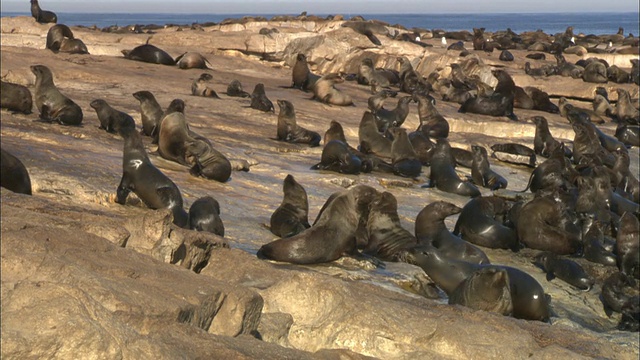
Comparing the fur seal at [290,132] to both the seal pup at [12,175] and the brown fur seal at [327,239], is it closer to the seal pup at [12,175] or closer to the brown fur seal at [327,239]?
the brown fur seal at [327,239]

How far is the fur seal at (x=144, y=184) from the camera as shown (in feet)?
31.3

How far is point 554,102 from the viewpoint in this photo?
96.3ft

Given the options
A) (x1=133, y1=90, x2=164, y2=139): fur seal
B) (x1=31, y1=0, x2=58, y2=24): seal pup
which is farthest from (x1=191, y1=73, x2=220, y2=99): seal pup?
(x1=31, y1=0, x2=58, y2=24): seal pup

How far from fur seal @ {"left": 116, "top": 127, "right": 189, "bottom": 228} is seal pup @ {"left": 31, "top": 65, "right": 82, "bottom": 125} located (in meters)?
4.03

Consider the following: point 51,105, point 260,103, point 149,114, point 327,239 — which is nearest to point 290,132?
point 260,103

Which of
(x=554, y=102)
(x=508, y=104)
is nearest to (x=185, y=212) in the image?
(x=508, y=104)

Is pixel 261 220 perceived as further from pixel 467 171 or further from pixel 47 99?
pixel 467 171

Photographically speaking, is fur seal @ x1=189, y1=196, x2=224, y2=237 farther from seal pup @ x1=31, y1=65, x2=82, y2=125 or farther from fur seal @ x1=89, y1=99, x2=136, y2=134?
seal pup @ x1=31, y1=65, x2=82, y2=125

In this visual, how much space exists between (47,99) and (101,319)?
10.7 m

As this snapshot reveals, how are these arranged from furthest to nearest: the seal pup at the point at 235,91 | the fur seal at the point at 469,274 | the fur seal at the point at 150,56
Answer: the fur seal at the point at 150,56 < the seal pup at the point at 235,91 < the fur seal at the point at 469,274

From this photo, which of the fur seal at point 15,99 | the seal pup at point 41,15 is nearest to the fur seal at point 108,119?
the fur seal at point 15,99

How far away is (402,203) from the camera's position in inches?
518

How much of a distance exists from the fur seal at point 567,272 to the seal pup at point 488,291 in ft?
8.07

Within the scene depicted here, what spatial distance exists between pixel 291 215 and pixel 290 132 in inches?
287
